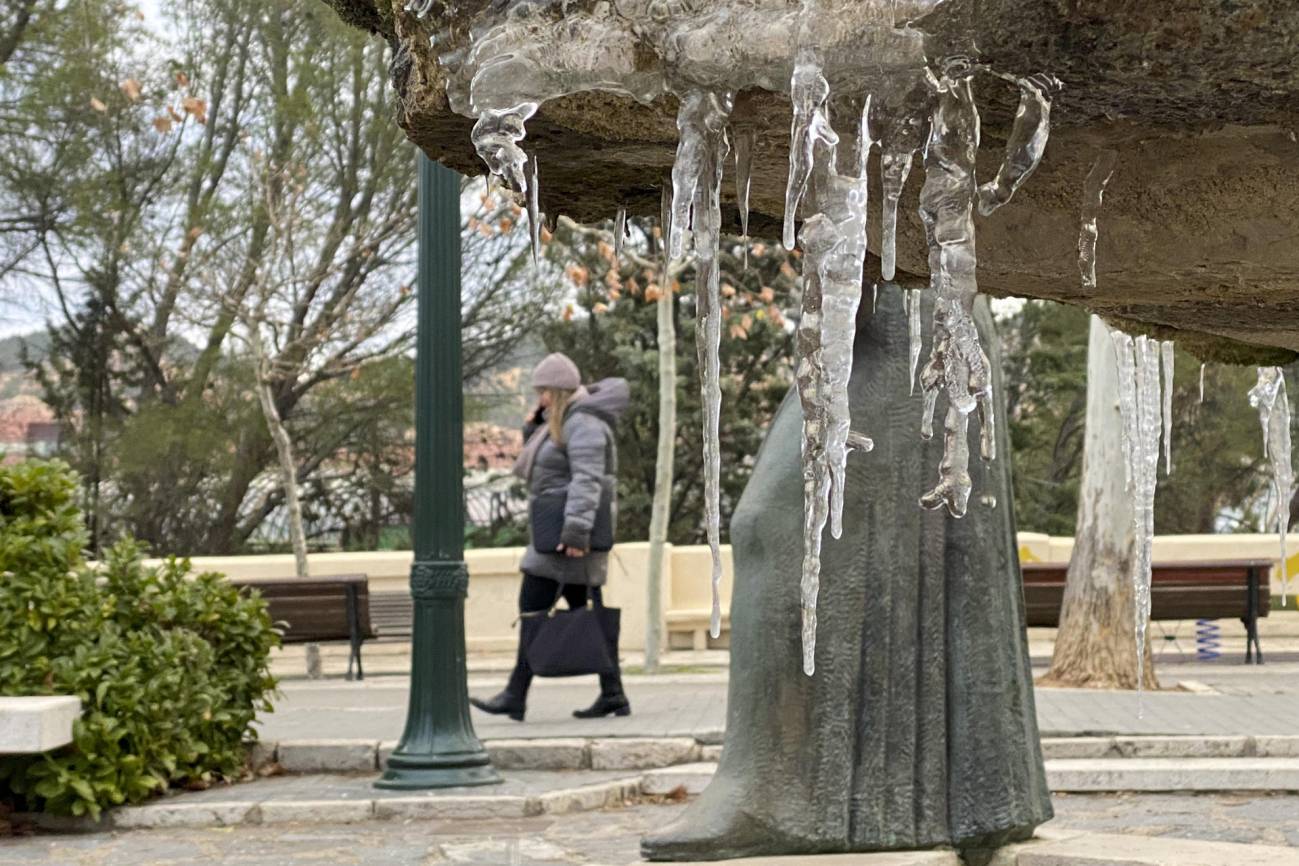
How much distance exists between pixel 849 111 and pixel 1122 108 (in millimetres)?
238

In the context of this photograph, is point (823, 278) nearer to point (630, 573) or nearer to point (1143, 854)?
point (1143, 854)

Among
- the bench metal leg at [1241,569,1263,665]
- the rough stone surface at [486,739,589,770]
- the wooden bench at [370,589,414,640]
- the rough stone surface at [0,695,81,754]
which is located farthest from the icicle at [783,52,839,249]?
the wooden bench at [370,589,414,640]

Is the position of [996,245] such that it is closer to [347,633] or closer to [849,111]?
[849,111]

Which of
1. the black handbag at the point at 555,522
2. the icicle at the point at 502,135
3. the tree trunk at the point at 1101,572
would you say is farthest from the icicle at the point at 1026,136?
the tree trunk at the point at 1101,572

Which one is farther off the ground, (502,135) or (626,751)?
(502,135)

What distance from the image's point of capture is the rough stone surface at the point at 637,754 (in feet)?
27.5

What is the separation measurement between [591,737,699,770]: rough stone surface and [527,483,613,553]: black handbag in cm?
119

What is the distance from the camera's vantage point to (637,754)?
8422 millimetres

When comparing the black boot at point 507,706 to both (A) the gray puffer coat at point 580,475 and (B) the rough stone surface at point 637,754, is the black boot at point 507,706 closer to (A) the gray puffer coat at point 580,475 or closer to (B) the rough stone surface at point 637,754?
(A) the gray puffer coat at point 580,475

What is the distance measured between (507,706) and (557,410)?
63.7 inches

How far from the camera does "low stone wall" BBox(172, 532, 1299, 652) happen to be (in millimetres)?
17172

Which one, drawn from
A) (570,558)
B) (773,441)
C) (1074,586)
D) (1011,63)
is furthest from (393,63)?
(1074,586)

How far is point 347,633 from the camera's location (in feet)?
45.2

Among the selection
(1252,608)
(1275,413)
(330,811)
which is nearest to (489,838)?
(330,811)
